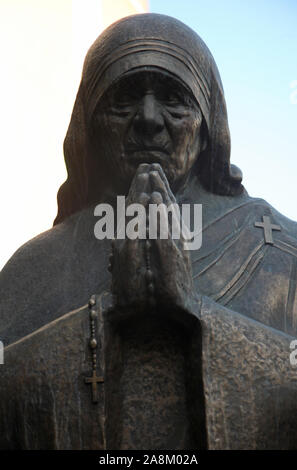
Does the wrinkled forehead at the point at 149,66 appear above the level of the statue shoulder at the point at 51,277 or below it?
above

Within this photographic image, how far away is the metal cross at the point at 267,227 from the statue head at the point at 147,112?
0.26 meters

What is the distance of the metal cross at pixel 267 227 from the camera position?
4367 mm

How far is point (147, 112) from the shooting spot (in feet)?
13.6

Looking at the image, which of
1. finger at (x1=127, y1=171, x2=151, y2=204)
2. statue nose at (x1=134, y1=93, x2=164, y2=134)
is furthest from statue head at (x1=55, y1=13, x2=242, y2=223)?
finger at (x1=127, y1=171, x2=151, y2=204)

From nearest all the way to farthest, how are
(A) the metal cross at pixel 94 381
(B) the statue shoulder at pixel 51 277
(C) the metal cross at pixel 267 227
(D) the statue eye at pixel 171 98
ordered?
1. (A) the metal cross at pixel 94 381
2. (B) the statue shoulder at pixel 51 277
3. (D) the statue eye at pixel 171 98
4. (C) the metal cross at pixel 267 227

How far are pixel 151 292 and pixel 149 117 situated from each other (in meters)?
0.95

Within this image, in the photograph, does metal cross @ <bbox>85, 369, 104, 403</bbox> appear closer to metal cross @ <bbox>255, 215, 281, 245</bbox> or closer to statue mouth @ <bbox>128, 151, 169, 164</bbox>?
statue mouth @ <bbox>128, 151, 169, 164</bbox>

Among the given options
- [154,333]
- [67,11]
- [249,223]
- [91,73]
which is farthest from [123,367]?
[67,11]

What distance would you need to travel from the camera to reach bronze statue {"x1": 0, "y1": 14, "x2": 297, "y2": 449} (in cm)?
348

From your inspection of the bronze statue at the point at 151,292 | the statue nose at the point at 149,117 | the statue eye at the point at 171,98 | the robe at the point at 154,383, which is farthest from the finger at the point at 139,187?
the statue eye at the point at 171,98

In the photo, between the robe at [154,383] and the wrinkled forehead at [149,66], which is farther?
the wrinkled forehead at [149,66]

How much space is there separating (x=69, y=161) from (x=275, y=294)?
1.14 m

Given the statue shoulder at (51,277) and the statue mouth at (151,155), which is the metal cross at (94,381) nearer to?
the statue shoulder at (51,277)

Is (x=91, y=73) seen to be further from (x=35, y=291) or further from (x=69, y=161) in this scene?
(x=35, y=291)
